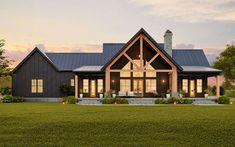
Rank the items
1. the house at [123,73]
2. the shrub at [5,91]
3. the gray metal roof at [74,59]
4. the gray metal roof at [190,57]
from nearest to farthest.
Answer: the house at [123,73], the shrub at [5,91], the gray metal roof at [190,57], the gray metal roof at [74,59]

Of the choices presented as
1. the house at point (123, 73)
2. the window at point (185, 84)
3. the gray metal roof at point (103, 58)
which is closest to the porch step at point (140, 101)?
the house at point (123, 73)

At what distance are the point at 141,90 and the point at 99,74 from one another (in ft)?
15.0

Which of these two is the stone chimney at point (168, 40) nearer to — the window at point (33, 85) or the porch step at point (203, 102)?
the porch step at point (203, 102)

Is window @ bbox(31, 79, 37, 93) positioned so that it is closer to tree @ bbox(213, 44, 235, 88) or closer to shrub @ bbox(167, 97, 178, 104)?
shrub @ bbox(167, 97, 178, 104)

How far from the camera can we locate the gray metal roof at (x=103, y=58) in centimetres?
4172

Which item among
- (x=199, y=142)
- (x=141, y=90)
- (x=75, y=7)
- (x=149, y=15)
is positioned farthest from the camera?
(x=141, y=90)

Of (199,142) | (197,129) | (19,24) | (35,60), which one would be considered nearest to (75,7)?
(19,24)

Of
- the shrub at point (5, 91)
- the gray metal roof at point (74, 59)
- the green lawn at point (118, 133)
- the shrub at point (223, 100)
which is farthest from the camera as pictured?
the gray metal roof at point (74, 59)

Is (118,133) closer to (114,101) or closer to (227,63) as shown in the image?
(114,101)

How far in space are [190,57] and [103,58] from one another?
32.6ft

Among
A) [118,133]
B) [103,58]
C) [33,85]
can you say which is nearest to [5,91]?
[33,85]

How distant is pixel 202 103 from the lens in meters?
33.6

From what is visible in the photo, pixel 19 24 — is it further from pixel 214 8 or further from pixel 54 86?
pixel 214 8

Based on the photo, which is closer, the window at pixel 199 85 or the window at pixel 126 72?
the window at pixel 126 72
